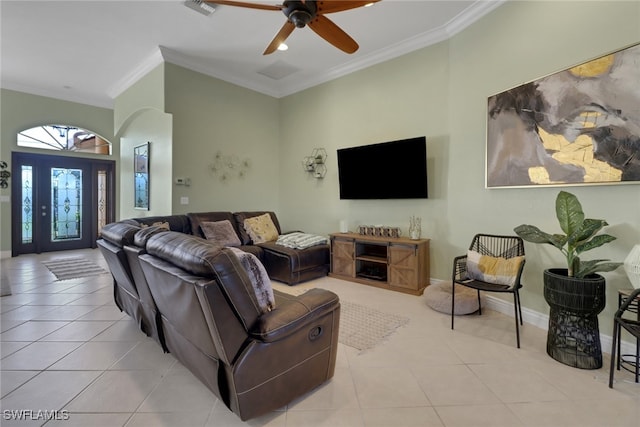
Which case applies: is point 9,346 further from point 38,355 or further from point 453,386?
point 453,386

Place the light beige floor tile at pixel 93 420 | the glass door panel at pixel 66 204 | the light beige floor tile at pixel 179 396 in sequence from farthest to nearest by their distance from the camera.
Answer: the glass door panel at pixel 66 204 < the light beige floor tile at pixel 179 396 < the light beige floor tile at pixel 93 420

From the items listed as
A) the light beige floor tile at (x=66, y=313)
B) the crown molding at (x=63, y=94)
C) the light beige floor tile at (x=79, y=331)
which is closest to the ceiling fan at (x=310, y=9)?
the light beige floor tile at (x=79, y=331)

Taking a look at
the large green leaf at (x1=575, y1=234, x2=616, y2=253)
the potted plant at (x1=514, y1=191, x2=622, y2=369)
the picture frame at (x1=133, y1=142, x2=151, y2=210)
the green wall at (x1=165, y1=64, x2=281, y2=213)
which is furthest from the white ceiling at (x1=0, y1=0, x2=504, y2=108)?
the large green leaf at (x1=575, y1=234, x2=616, y2=253)

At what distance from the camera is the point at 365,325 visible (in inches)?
114

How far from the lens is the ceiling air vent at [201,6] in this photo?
331 centimetres

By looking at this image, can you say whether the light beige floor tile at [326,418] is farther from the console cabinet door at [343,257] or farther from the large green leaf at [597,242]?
the console cabinet door at [343,257]

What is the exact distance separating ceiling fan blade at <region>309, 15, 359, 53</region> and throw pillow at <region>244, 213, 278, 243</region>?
9.89ft

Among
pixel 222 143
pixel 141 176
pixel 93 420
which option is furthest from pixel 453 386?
pixel 141 176

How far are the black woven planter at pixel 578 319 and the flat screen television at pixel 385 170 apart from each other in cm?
198

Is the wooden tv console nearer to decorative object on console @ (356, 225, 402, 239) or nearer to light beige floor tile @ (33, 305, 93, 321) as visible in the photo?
decorative object on console @ (356, 225, 402, 239)

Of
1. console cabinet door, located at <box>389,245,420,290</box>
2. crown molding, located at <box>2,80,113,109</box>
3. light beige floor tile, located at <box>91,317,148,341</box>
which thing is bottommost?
light beige floor tile, located at <box>91,317,148,341</box>

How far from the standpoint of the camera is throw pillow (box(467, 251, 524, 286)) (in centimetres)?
273

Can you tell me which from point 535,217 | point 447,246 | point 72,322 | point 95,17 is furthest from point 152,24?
point 535,217

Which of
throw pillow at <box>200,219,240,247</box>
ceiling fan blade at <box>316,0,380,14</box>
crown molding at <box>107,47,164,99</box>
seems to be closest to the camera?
ceiling fan blade at <box>316,0,380,14</box>
